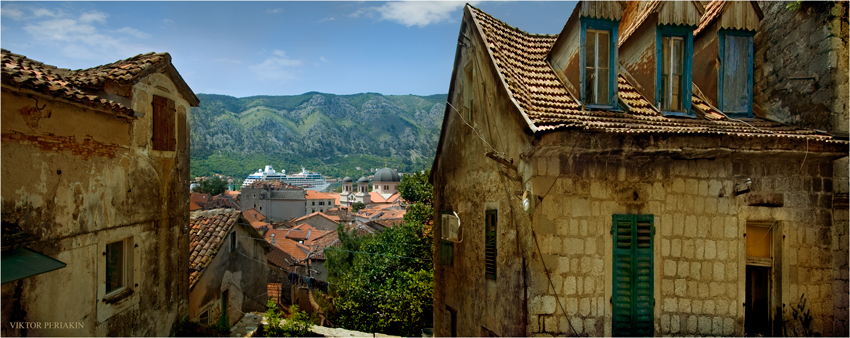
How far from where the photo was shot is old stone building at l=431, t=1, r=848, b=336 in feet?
19.4

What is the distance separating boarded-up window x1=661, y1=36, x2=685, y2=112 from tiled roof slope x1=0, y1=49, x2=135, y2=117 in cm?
871

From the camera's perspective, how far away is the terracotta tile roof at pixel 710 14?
24.1 ft

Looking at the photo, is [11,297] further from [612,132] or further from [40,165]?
[612,132]

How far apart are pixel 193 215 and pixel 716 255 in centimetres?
1453

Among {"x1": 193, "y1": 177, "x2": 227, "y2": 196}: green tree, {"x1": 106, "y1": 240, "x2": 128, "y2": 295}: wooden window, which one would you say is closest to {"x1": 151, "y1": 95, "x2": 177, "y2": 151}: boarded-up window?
{"x1": 106, "y1": 240, "x2": 128, "y2": 295}: wooden window

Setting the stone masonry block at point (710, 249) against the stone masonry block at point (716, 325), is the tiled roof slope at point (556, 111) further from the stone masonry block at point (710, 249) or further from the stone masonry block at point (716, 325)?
the stone masonry block at point (716, 325)

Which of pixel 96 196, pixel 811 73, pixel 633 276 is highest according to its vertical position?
pixel 811 73

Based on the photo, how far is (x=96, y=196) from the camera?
7172 millimetres

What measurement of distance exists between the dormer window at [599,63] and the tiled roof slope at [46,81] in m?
7.38

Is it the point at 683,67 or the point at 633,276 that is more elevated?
the point at 683,67

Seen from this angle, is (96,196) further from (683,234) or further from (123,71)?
(683,234)

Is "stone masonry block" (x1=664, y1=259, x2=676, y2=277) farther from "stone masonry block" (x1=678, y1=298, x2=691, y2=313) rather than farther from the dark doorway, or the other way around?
the dark doorway

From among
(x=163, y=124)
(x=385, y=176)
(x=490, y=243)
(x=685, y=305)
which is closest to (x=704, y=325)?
(x=685, y=305)

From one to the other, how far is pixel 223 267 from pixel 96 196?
6.74 metres
